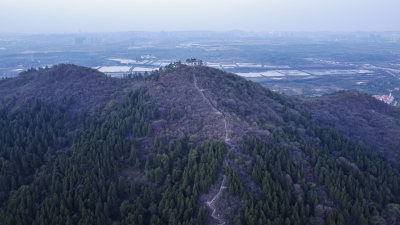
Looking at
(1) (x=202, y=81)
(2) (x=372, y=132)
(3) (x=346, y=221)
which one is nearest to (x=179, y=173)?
(3) (x=346, y=221)

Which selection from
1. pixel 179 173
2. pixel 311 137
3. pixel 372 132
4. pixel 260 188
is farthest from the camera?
pixel 372 132

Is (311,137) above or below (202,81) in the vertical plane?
below

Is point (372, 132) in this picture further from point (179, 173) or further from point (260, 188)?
point (179, 173)

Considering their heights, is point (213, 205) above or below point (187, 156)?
below

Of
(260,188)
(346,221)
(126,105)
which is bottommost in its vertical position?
(346,221)

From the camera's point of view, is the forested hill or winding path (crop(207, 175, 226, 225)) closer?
winding path (crop(207, 175, 226, 225))

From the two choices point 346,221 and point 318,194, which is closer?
point 346,221

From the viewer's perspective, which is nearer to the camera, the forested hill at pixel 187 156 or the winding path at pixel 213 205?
the winding path at pixel 213 205

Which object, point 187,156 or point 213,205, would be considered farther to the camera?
point 187,156
